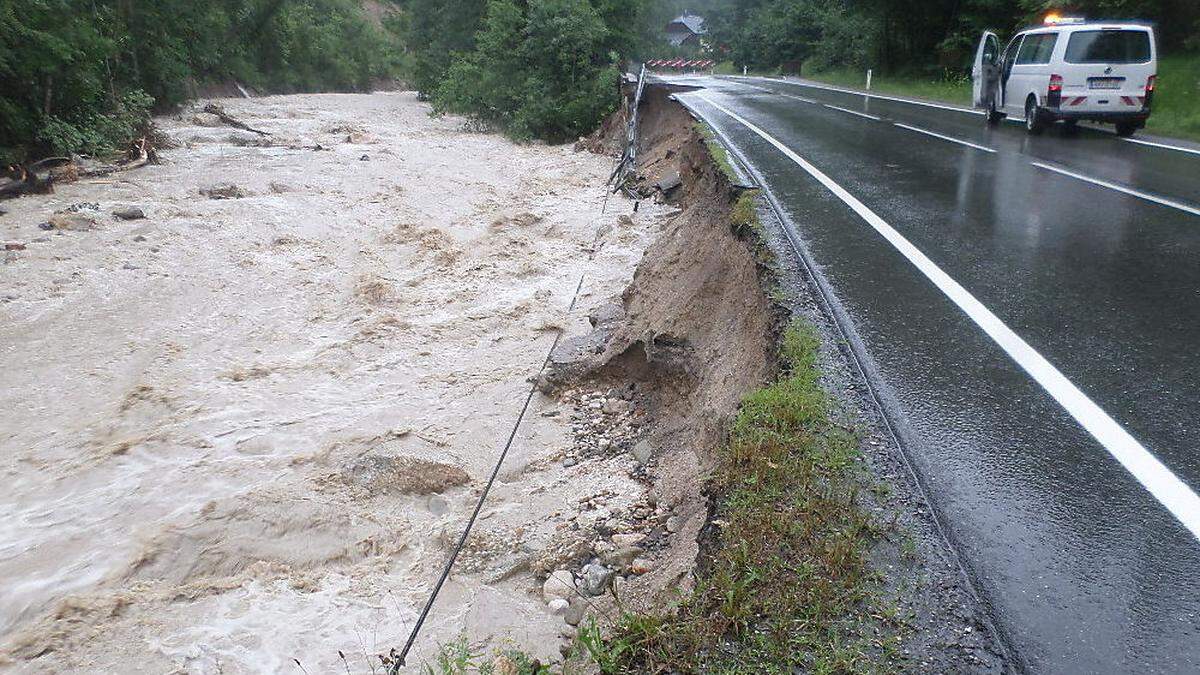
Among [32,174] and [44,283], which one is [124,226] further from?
[32,174]

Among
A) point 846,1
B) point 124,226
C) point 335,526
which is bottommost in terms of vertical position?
point 335,526

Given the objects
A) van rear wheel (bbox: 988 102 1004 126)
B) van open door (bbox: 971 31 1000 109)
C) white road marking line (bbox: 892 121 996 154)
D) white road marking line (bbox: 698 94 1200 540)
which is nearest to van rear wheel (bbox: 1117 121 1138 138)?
van rear wheel (bbox: 988 102 1004 126)

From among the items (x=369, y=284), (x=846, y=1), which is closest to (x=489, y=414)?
(x=369, y=284)

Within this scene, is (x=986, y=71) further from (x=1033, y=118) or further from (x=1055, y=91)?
(x=1055, y=91)

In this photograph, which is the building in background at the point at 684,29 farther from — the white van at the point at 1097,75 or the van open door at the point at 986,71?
the white van at the point at 1097,75

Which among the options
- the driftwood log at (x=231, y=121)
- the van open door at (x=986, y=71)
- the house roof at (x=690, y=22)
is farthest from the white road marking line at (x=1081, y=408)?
the house roof at (x=690, y=22)

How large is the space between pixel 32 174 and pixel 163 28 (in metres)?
13.4

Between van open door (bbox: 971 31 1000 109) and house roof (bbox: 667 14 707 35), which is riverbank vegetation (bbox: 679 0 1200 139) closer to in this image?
van open door (bbox: 971 31 1000 109)

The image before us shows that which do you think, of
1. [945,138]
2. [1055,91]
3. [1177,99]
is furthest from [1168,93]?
[945,138]

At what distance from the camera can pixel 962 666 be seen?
7.79 feet

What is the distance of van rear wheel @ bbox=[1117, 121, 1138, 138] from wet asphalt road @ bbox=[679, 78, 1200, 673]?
11.5 feet

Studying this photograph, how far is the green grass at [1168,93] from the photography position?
45.1 feet

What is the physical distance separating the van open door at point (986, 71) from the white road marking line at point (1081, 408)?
10.9 meters

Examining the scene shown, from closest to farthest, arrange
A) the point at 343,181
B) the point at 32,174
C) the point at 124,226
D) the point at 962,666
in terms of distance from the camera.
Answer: the point at 962,666, the point at 124,226, the point at 32,174, the point at 343,181
